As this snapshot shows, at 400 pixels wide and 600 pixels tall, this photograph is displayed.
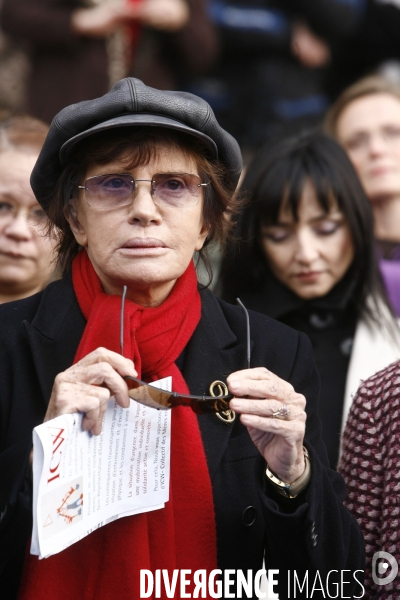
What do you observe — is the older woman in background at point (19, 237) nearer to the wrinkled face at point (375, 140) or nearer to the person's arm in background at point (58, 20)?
the person's arm in background at point (58, 20)

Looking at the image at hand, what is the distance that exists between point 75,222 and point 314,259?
4.14ft

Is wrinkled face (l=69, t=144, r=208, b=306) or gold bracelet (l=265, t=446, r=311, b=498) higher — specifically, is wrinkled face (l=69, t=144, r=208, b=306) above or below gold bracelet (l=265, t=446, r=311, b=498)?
above

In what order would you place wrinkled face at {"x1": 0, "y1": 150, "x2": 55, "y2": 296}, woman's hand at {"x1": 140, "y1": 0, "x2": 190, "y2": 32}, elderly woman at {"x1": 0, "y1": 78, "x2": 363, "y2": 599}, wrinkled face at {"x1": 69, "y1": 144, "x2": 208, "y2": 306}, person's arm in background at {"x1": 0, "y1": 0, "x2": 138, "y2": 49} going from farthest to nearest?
woman's hand at {"x1": 140, "y1": 0, "x2": 190, "y2": 32} → person's arm in background at {"x1": 0, "y1": 0, "x2": 138, "y2": 49} → wrinkled face at {"x1": 0, "y1": 150, "x2": 55, "y2": 296} → wrinkled face at {"x1": 69, "y1": 144, "x2": 208, "y2": 306} → elderly woman at {"x1": 0, "y1": 78, "x2": 363, "y2": 599}

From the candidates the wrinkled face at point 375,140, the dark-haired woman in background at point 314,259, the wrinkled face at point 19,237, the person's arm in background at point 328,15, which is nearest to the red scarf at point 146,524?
the wrinkled face at point 19,237

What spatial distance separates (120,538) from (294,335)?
81 centimetres

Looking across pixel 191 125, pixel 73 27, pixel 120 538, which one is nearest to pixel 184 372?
pixel 120 538

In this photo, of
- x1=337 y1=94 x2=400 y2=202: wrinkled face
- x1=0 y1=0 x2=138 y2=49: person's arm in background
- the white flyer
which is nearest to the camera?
the white flyer

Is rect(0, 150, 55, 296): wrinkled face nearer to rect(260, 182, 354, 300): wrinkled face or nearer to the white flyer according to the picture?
rect(260, 182, 354, 300): wrinkled face

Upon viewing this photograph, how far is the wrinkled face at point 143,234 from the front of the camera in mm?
2365

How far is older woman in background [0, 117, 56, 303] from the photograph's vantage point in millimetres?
3240

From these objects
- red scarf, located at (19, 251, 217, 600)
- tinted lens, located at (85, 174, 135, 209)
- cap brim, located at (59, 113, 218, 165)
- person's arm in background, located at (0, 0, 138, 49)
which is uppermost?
person's arm in background, located at (0, 0, 138, 49)

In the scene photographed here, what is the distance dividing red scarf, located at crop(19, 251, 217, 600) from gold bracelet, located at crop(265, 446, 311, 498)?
6.8 inches

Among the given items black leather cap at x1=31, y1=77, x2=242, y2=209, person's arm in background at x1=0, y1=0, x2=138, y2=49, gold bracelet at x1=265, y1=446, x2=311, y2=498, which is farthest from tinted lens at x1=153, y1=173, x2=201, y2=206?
person's arm in background at x1=0, y1=0, x2=138, y2=49

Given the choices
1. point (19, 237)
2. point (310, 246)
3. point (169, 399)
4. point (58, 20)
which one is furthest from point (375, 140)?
point (169, 399)
